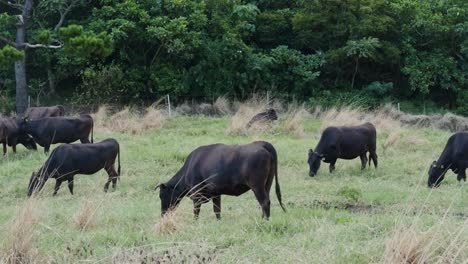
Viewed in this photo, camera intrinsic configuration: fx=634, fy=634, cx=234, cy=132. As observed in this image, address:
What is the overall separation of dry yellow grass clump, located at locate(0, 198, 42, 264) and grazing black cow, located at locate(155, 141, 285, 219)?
9.85ft

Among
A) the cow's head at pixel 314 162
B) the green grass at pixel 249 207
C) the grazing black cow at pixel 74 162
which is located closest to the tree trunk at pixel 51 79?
the green grass at pixel 249 207

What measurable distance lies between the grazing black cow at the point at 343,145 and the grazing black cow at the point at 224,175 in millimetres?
5901

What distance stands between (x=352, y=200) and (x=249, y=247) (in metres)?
5.13

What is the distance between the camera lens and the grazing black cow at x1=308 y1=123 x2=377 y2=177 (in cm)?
1537

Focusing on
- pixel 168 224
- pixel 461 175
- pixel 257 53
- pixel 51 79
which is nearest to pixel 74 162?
pixel 168 224

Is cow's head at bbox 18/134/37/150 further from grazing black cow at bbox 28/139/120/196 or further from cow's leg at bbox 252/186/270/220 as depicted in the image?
cow's leg at bbox 252/186/270/220

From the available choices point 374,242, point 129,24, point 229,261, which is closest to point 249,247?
point 229,261

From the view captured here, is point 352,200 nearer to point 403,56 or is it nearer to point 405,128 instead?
point 405,128

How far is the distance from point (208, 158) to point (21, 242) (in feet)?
12.8

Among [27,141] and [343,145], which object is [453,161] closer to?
[343,145]

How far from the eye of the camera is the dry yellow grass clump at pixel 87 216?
8008 millimetres

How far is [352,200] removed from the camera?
11117 millimetres

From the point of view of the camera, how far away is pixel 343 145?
15539mm

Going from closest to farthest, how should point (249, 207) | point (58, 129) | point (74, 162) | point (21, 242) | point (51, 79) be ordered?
point (21, 242) < point (249, 207) < point (74, 162) < point (58, 129) < point (51, 79)
